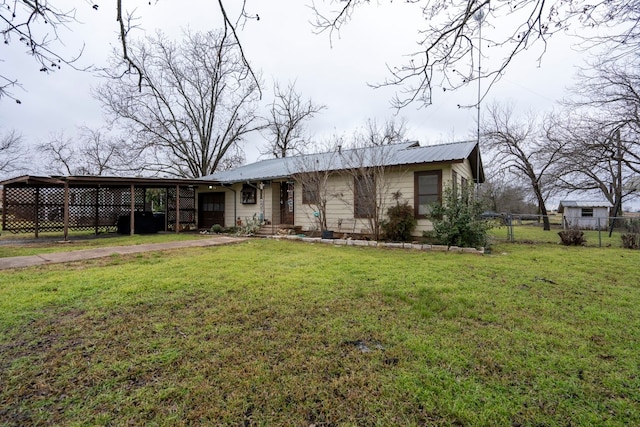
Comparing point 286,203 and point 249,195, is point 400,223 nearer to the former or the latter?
point 286,203

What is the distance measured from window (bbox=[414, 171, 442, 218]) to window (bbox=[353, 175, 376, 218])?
4.49 ft

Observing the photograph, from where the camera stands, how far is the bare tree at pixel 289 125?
2216 cm

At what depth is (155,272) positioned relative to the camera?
190 inches

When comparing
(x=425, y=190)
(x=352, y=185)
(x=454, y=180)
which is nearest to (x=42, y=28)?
(x=352, y=185)

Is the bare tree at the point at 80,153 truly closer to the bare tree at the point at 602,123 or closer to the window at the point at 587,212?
the bare tree at the point at 602,123

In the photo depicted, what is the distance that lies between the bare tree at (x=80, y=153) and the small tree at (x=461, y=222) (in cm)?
2271

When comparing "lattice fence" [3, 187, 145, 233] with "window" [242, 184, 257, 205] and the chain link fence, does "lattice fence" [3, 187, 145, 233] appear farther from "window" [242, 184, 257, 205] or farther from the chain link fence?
the chain link fence

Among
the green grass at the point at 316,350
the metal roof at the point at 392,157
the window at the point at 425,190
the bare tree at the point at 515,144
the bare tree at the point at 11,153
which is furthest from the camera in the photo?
the bare tree at the point at 11,153

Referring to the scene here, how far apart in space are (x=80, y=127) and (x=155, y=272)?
23.0 meters

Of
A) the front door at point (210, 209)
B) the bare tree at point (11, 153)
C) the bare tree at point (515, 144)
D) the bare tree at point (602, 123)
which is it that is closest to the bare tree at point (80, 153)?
the bare tree at point (11, 153)

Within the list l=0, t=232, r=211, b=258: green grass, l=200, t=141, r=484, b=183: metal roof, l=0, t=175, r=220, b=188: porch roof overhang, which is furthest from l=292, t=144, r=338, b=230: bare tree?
l=0, t=232, r=211, b=258: green grass

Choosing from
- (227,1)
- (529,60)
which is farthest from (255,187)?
(529,60)

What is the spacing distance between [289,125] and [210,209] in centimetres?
1196

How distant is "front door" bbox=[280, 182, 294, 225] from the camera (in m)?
12.1
